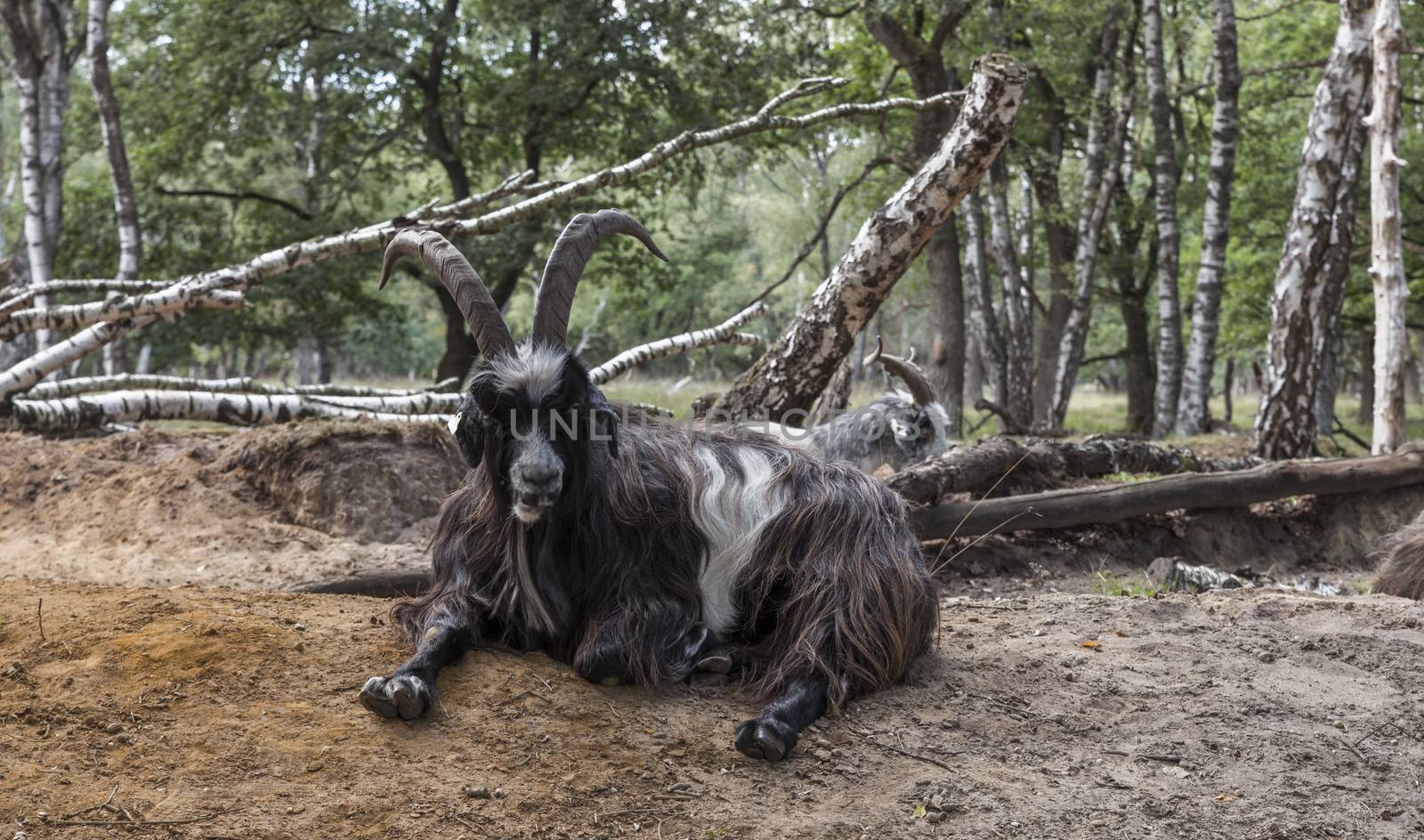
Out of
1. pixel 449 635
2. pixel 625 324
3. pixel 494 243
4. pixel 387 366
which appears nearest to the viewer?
pixel 449 635

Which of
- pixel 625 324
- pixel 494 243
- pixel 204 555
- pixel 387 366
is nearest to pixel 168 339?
pixel 494 243

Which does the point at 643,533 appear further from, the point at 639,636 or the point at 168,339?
Result: the point at 168,339

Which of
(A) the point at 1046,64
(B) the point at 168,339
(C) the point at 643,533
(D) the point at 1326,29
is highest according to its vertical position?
(D) the point at 1326,29

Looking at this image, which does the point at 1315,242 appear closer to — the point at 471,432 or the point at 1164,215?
the point at 1164,215

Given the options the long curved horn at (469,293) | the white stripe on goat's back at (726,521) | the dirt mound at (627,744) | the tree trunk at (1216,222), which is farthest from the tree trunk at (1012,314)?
the long curved horn at (469,293)

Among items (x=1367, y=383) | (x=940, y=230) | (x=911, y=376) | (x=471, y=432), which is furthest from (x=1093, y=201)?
(x=1367, y=383)

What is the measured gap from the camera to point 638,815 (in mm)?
3072

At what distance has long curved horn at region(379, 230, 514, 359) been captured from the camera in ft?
13.3

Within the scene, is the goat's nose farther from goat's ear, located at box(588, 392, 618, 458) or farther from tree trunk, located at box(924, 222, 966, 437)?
tree trunk, located at box(924, 222, 966, 437)

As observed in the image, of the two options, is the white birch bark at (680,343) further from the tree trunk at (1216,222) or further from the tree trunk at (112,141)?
the tree trunk at (1216,222)

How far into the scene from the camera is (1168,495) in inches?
277

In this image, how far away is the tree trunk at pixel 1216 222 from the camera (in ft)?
44.9

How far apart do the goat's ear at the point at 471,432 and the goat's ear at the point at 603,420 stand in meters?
0.40

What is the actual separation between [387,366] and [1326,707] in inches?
2167
